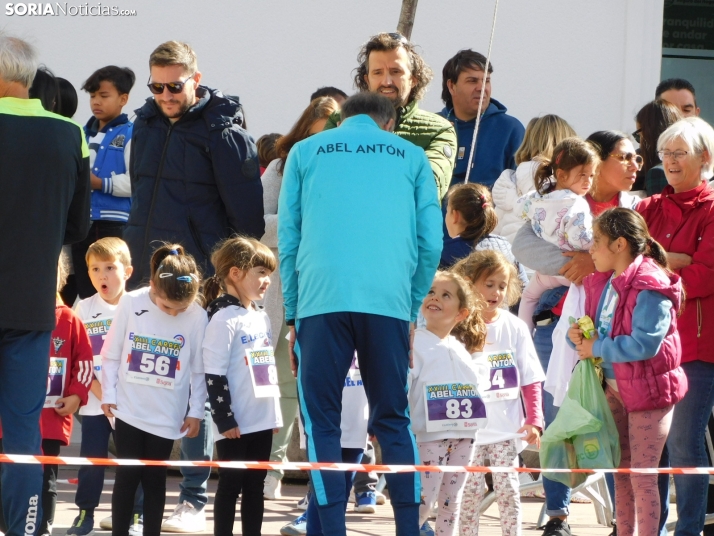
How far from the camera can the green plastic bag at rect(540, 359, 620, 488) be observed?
503cm

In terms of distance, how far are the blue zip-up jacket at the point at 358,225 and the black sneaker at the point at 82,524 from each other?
142 centimetres

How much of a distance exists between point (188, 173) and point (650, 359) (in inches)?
88.5

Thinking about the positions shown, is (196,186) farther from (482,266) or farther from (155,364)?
(482,266)

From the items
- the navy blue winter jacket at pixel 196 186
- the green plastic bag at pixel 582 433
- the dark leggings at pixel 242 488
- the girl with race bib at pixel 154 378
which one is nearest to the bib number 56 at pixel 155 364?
the girl with race bib at pixel 154 378

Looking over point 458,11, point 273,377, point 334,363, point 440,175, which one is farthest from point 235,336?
point 458,11

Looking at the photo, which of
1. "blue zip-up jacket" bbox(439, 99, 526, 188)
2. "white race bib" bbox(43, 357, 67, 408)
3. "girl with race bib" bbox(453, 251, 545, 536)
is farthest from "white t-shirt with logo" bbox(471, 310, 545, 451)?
"blue zip-up jacket" bbox(439, 99, 526, 188)

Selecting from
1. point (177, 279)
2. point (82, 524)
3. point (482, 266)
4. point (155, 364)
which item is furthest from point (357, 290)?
point (82, 524)

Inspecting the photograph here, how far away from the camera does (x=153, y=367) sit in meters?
5.25

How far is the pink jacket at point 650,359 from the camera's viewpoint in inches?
199

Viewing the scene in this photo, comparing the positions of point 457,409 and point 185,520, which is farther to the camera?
point 185,520

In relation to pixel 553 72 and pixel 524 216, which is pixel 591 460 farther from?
pixel 553 72

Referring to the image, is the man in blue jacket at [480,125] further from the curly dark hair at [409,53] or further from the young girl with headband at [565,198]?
the curly dark hair at [409,53]

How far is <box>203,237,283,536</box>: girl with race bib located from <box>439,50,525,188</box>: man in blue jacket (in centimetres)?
230

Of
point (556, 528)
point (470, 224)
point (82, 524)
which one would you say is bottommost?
point (82, 524)
